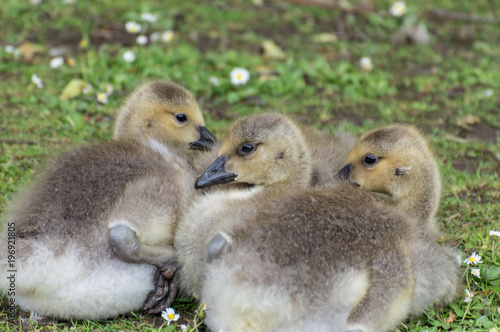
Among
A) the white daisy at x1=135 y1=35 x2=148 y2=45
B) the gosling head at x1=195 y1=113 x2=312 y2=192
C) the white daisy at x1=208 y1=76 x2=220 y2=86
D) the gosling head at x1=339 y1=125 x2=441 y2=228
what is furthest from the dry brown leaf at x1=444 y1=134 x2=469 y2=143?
the white daisy at x1=135 y1=35 x2=148 y2=45

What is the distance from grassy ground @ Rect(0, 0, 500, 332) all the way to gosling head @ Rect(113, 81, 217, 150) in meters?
0.59

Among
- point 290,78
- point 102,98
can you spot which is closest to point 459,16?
point 290,78

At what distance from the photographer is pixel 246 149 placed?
3.03m

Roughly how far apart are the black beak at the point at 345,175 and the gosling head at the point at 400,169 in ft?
0.05

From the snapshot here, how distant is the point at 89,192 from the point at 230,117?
2.21 meters

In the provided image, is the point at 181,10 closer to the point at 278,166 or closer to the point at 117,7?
the point at 117,7

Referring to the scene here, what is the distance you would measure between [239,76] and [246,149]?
232cm

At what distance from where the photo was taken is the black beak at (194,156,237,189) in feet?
9.76

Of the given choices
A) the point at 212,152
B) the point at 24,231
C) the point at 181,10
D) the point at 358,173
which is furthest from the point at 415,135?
the point at 181,10

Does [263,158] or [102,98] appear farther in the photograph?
[102,98]

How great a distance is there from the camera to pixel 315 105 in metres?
5.14

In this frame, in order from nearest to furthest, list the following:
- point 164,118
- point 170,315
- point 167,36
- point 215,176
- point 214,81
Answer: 1. point 170,315
2. point 215,176
3. point 164,118
4. point 214,81
5. point 167,36

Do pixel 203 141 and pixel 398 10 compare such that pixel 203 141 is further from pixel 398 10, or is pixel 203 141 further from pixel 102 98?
pixel 398 10

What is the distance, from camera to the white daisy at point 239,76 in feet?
17.1
